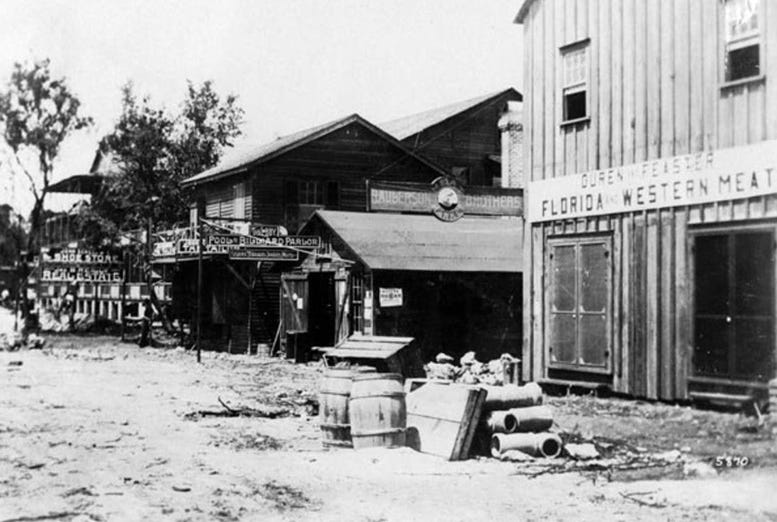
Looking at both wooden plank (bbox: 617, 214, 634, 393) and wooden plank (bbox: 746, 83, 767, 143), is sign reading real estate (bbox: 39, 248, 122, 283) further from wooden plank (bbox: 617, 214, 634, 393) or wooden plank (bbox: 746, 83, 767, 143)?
wooden plank (bbox: 746, 83, 767, 143)

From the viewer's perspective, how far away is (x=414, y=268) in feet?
72.1

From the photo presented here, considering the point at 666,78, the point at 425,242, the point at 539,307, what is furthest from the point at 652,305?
the point at 425,242

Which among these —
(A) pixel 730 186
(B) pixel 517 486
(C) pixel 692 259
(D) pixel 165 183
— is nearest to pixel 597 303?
(C) pixel 692 259

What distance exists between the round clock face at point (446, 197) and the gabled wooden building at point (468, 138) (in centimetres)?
2362

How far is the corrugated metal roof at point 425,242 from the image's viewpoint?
73.5 ft

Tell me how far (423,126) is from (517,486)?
103 feet

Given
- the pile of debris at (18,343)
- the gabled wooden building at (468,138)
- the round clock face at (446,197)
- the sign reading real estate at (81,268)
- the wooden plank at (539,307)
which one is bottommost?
the pile of debris at (18,343)

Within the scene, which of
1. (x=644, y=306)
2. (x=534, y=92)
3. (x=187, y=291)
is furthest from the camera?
(x=187, y=291)

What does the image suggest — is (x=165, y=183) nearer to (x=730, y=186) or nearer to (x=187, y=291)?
(x=187, y=291)

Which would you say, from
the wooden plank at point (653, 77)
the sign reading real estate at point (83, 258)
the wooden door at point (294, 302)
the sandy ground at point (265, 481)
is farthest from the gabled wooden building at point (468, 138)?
the wooden plank at point (653, 77)

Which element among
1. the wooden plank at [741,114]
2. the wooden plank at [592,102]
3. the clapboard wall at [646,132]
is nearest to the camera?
the wooden plank at [741,114]

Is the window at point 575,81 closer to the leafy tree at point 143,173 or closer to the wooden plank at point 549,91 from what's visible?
the wooden plank at point 549,91

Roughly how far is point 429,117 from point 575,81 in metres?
27.8

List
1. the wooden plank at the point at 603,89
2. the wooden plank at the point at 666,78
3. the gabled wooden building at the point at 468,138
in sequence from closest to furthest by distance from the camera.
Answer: the wooden plank at the point at 666,78
the wooden plank at the point at 603,89
the gabled wooden building at the point at 468,138
